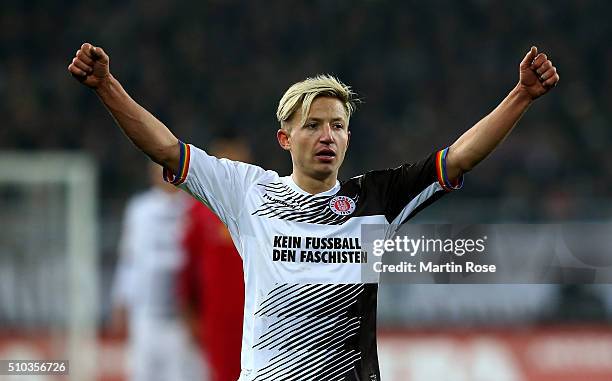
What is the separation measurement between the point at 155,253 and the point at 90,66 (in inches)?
165

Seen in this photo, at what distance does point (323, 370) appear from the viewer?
3.50 metres

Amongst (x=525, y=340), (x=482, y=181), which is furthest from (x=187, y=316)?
(x=482, y=181)

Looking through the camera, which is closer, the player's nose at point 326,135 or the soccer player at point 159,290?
the player's nose at point 326,135

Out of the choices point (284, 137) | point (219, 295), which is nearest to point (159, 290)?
point (219, 295)

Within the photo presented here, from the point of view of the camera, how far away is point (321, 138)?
3.64 meters

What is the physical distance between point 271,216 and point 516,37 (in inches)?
554

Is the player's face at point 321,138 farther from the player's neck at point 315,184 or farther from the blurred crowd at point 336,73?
the blurred crowd at point 336,73

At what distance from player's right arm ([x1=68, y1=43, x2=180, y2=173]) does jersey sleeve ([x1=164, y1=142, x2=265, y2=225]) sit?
0.19ft

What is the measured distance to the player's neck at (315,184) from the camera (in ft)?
12.2

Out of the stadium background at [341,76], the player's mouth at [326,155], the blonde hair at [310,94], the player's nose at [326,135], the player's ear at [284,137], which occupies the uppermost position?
the stadium background at [341,76]

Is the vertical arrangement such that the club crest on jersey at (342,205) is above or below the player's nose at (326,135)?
below

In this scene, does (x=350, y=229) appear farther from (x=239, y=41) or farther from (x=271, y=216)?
(x=239, y=41)

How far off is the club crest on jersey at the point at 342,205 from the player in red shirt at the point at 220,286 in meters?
2.42

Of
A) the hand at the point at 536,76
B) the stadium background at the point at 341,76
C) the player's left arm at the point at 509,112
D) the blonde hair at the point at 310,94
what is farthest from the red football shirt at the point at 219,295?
the stadium background at the point at 341,76
